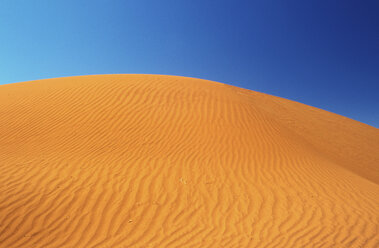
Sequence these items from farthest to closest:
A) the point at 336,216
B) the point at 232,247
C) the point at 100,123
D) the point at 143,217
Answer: the point at 100,123
the point at 336,216
the point at 143,217
the point at 232,247

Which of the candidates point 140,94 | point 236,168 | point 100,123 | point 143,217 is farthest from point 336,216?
point 140,94

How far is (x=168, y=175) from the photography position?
17.8ft

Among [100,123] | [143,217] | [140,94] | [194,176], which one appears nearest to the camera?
[143,217]

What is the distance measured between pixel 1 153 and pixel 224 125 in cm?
729

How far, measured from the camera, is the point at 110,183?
486cm

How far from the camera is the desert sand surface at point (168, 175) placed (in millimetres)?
3795

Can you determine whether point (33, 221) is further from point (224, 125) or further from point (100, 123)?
point (224, 125)

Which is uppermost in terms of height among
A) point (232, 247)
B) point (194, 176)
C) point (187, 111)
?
point (187, 111)

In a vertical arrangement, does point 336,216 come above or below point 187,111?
below

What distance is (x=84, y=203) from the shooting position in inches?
167

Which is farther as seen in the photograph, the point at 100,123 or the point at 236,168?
the point at 100,123

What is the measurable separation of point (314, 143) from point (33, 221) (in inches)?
405

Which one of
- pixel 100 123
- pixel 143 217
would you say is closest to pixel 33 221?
pixel 143 217

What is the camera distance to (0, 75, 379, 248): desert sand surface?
379 centimetres
